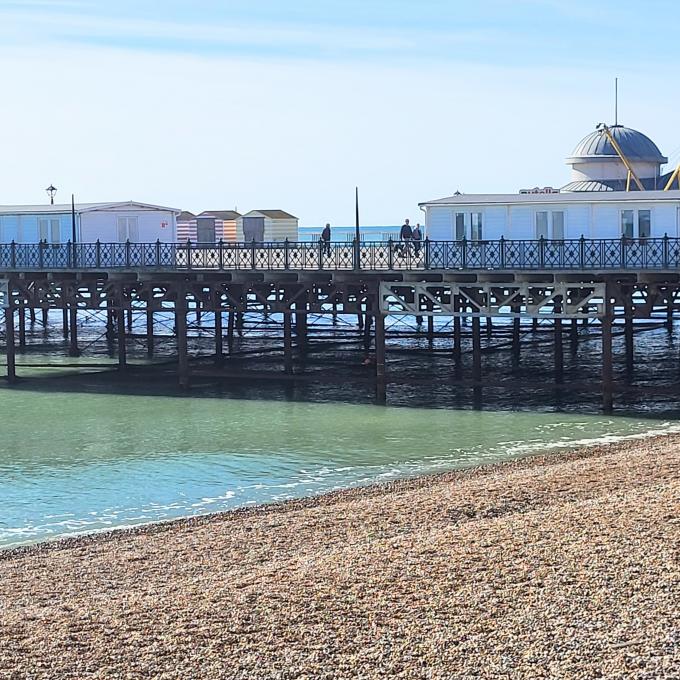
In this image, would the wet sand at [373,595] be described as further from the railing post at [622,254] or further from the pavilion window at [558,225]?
the pavilion window at [558,225]

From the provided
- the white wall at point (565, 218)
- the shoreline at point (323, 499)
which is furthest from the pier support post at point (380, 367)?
the shoreline at point (323, 499)

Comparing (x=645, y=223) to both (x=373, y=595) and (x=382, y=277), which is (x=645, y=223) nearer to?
(x=382, y=277)

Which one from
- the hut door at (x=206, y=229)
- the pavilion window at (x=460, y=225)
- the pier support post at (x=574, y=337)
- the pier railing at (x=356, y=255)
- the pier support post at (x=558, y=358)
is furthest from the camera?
the pier support post at (x=574, y=337)

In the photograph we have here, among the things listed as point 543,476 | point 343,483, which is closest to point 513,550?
point 543,476

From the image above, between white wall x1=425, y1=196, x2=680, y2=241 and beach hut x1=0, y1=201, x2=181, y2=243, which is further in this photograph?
beach hut x1=0, y1=201, x2=181, y2=243

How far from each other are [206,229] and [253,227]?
2.30 metres

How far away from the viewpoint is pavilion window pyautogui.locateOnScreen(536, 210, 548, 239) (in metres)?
33.2

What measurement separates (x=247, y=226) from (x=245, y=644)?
2788cm

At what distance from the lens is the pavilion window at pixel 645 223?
32375 mm

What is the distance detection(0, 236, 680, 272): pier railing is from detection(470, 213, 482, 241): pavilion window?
3.31 feet

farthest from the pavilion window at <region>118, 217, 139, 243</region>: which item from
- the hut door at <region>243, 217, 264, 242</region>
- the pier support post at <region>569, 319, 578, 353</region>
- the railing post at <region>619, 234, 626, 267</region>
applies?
the pier support post at <region>569, 319, 578, 353</region>

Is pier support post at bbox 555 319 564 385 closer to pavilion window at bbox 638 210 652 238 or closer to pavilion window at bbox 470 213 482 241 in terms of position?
pavilion window at bbox 470 213 482 241

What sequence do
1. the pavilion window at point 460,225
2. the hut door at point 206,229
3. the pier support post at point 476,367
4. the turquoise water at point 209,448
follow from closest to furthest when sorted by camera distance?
the turquoise water at point 209,448, the pier support post at point 476,367, the pavilion window at point 460,225, the hut door at point 206,229

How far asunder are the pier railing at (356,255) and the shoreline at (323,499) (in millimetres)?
5124
